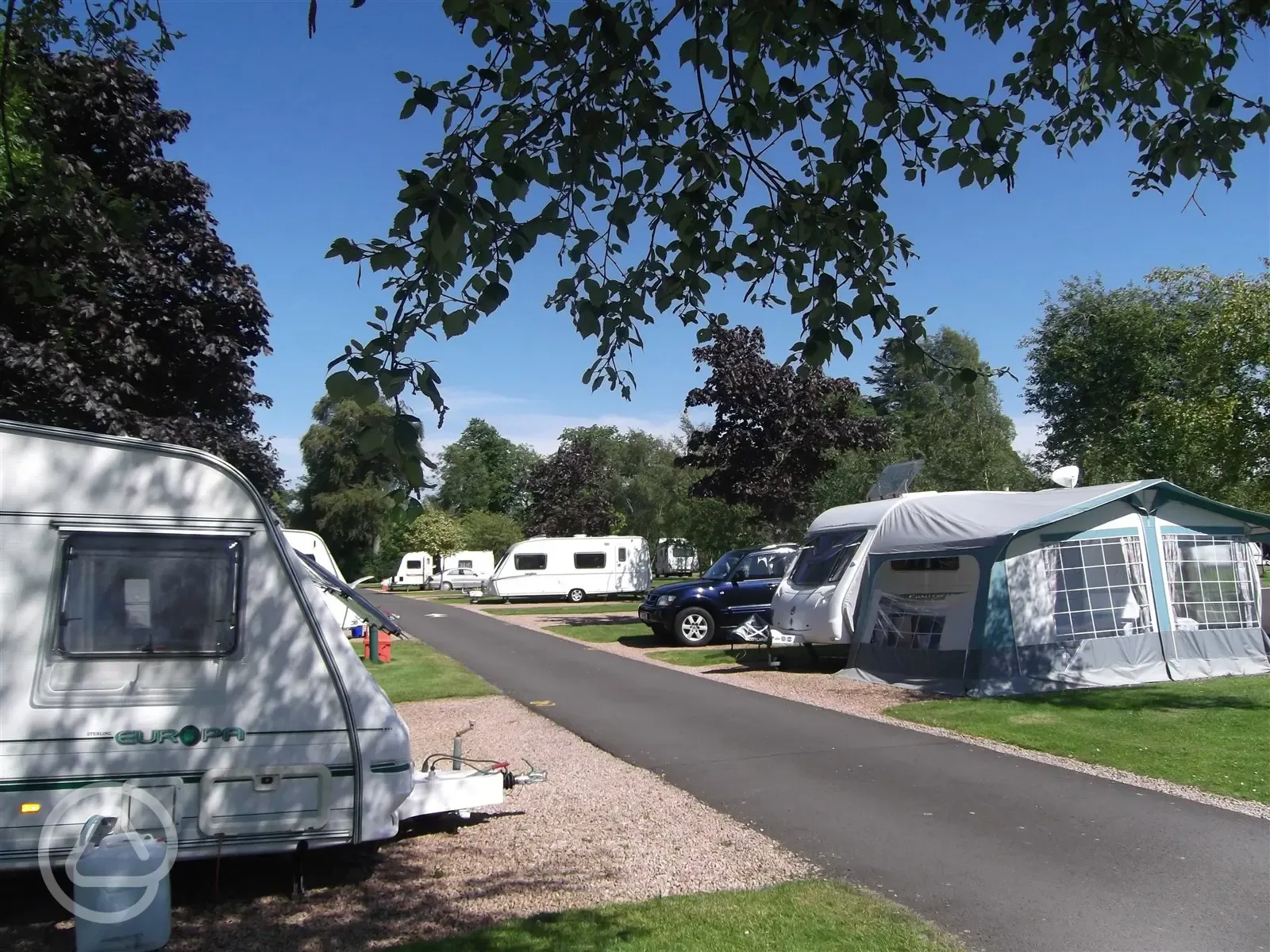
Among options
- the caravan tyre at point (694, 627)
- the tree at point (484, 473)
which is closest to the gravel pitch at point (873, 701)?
the caravan tyre at point (694, 627)

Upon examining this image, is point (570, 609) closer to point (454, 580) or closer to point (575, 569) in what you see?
point (575, 569)

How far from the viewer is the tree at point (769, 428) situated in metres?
23.2

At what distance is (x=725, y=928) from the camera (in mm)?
4711

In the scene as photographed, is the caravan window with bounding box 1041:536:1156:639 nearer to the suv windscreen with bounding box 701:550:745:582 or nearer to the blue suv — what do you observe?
the blue suv

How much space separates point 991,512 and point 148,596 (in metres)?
10.5

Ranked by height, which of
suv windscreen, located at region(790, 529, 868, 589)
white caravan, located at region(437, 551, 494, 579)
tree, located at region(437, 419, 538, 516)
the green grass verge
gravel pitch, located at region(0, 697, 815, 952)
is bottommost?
gravel pitch, located at region(0, 697, 815, 952)

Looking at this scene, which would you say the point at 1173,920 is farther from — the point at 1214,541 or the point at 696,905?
the point at 1214,541

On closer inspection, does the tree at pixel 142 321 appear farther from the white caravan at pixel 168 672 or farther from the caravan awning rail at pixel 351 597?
the white caravan at pixel 168 672

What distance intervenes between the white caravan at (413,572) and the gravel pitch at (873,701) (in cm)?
4437

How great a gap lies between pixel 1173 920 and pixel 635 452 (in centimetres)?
5510

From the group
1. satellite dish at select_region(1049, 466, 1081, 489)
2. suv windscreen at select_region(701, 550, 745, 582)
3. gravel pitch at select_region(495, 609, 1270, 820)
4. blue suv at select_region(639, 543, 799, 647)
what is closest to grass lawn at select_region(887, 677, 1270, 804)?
gravel pitch at select_region(495, 609, 1270, 820)

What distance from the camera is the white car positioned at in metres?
52.2

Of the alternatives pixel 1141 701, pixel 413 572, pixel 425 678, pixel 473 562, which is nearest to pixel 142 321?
pixel 425 678

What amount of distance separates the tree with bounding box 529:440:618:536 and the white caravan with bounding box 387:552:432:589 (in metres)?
11.2
